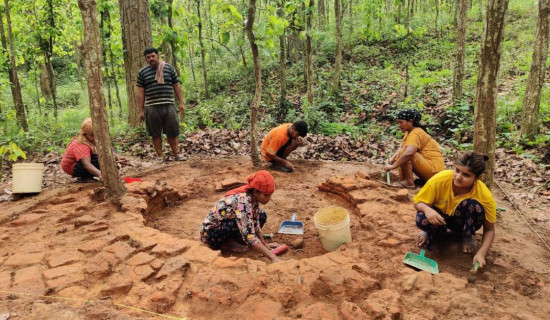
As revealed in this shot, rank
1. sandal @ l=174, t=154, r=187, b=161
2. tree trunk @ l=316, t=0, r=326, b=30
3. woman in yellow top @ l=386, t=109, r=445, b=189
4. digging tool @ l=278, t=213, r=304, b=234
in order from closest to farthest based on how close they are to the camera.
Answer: digging tool @ l=278, t=213, r=304, b=234 < woman in yellow top @ l=386, t=109, r=445, b=189 < sandal @ l=174, t=154, r=187, b=161 < tree trunk @ l=316, t=0, r=326, b=30

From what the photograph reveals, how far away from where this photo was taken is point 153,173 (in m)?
5.58

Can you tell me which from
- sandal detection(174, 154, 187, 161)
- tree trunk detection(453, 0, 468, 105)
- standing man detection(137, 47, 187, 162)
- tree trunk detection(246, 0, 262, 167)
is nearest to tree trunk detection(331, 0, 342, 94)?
tree trunk detection(453, 0, 468, 105)

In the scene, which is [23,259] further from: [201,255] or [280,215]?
[280,215]

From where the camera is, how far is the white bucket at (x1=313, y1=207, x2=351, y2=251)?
329 cm

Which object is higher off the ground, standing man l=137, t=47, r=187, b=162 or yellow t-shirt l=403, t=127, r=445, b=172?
standing man l=137, t=47, r=187, b=162

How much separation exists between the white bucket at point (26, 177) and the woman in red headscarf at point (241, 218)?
8.30 ft

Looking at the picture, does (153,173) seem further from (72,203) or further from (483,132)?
(483,132)

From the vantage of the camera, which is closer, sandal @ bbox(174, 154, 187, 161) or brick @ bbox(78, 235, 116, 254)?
brick @ bbox(78, 235, 116, 254)

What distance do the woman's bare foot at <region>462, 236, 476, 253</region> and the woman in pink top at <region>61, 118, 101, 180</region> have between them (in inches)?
169

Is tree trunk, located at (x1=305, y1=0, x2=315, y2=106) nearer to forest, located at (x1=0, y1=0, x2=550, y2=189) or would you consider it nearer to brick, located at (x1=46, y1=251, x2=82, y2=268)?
forest, located at (x1=0, y1=0, x2=550, y2=189)

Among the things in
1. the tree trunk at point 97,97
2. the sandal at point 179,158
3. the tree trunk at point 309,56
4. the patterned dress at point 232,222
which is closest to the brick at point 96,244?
the patterned dress at point 232,222

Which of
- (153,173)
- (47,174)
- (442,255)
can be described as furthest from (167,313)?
(47,174)

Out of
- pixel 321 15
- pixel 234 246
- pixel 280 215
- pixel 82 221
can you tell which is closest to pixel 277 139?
pixel 280 215

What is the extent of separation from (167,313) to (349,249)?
66.0 inches
